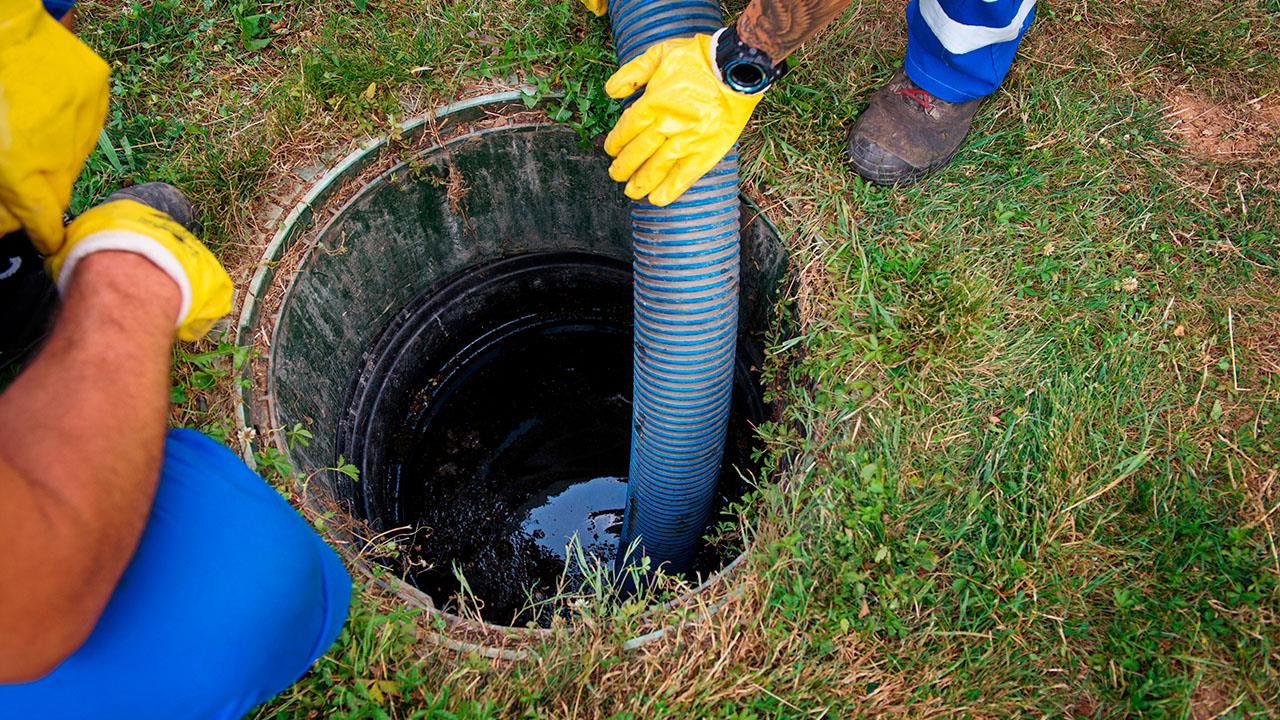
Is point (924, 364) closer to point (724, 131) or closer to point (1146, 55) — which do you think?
point (724, 131)

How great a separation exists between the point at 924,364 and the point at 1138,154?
0.96 meters

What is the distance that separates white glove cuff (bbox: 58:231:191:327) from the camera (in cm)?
114

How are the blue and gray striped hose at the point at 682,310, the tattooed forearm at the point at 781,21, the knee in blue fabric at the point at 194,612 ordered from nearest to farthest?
the knee in blue fabric at the point at 194,612
the tattooed forearm at the point at 781,21
the blue and gray striped hose at the point at 682,310

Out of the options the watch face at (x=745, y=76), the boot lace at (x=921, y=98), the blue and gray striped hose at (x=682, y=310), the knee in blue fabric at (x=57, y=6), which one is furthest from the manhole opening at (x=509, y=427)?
the knee in blue fabric at (x=57, y=6)

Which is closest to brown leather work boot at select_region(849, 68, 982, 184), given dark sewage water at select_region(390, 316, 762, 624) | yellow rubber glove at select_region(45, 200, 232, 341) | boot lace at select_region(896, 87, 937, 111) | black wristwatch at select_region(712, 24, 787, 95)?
boot lace at select_region(896, 87, 937, 111)

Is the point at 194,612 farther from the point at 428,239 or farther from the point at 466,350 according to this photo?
the point at 466,350

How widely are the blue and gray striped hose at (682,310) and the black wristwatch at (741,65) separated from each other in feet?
0.66

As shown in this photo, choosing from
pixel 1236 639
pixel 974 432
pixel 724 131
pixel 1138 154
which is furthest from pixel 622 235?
pixel 1236 639

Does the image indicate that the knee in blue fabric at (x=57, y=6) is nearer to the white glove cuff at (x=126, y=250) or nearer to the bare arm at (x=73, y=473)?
the white glove cuff at (x=126, y=250)

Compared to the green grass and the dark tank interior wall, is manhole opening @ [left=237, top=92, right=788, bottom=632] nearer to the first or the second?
the dark tank interior wall

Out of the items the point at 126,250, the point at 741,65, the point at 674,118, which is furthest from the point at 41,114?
the point at 741,65

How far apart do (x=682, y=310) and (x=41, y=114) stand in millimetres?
1253

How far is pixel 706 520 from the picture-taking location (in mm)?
2336

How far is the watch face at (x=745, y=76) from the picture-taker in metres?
1.58
